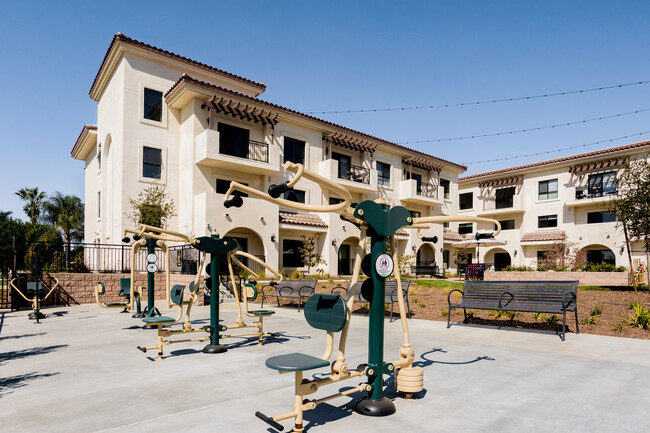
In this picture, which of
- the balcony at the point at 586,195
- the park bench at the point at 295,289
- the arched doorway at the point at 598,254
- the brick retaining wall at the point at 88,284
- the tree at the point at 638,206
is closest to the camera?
the park bench at the point at 295,289

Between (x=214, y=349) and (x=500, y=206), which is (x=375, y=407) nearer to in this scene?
(x=214, y=349)

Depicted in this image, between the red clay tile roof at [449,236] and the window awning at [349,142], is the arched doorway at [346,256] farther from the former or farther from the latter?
the red clay tile roof at [449,236]

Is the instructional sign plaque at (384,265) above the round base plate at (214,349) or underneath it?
above

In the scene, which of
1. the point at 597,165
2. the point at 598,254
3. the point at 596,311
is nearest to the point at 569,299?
the point at 596,311

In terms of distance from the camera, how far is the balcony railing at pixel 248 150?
78.9 feet

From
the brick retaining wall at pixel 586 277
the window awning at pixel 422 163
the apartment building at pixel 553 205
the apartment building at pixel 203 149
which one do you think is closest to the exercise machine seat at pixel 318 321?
the apartment building at pixel 203 149

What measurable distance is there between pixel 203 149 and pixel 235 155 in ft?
10.4

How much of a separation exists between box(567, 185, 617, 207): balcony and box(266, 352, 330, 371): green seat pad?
37.0m

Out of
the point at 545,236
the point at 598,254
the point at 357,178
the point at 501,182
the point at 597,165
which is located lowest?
the point at 598,254

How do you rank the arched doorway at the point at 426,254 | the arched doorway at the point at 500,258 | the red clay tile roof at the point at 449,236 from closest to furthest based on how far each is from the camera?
the red clay tile roof at the point at 449,236 → the arched doorway at the point at 426,254 → the arched doorway at the point at 500,258

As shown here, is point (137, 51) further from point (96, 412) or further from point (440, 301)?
point (96, 412)

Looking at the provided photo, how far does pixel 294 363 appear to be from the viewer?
3482 mm

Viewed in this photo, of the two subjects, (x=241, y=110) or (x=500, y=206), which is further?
(x=500, y=206)

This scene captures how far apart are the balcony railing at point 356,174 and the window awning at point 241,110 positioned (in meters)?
7.35
